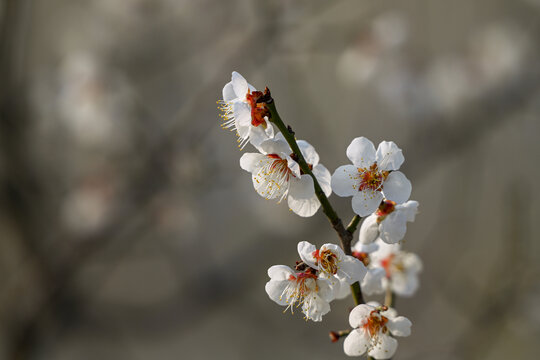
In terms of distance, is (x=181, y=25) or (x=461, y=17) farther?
(x=461, y=17)

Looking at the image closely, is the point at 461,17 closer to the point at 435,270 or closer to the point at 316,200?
the point at 435,270

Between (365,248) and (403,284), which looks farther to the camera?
(403,284)

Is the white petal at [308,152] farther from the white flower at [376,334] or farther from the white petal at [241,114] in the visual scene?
the white flower at [376,334]

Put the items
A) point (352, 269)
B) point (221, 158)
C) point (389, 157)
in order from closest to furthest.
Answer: point (352, 269)
point (389, 157)
point (221, 158)

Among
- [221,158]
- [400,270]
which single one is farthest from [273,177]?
[221,158]

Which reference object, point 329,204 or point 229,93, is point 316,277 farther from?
point 229,93

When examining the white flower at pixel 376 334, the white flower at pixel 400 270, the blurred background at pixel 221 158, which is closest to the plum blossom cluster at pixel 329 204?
the white flower at pixel 376 334

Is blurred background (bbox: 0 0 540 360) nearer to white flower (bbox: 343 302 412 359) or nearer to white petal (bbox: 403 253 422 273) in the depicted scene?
white petal (bbox: 403 253 422 273)

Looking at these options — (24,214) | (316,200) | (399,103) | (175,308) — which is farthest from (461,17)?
(316,200)
